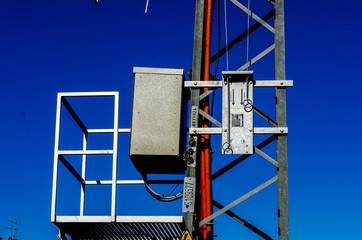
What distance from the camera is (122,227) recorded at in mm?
9438

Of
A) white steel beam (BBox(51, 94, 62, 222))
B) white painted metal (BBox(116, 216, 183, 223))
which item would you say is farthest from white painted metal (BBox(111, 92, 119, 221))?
white steel beam (BBox(51, 94, 62, 222))

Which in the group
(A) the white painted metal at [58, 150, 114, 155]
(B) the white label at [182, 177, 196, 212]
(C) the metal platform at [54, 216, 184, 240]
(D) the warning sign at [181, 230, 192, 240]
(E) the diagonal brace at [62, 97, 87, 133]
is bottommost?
(D) the warning sign at [181, 230, 192, 240]

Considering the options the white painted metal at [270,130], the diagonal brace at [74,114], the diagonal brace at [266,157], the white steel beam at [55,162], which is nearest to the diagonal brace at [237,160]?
the white painted metal at [270,130]

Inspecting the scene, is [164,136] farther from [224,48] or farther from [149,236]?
[224,48]

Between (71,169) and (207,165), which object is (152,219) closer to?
(71,169)

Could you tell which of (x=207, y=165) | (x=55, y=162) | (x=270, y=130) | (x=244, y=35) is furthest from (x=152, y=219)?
(x=244, y=35)

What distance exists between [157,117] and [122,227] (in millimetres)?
1901

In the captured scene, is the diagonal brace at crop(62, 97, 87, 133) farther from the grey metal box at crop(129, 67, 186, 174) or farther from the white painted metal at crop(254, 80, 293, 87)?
the white painted metal at crop(254, 80, 293, 87)

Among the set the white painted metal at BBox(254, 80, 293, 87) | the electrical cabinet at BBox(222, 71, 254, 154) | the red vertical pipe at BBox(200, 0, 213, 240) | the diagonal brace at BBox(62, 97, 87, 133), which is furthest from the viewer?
the red vertical pipe at BBox(200, 0, 213, 240)

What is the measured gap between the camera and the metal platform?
356 inches

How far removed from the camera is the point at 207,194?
11.5m

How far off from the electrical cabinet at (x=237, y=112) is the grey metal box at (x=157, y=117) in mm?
753

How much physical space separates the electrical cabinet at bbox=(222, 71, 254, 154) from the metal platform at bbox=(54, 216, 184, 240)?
1.43 m

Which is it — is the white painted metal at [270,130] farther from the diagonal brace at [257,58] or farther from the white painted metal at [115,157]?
the white painted metal at [115,157]
